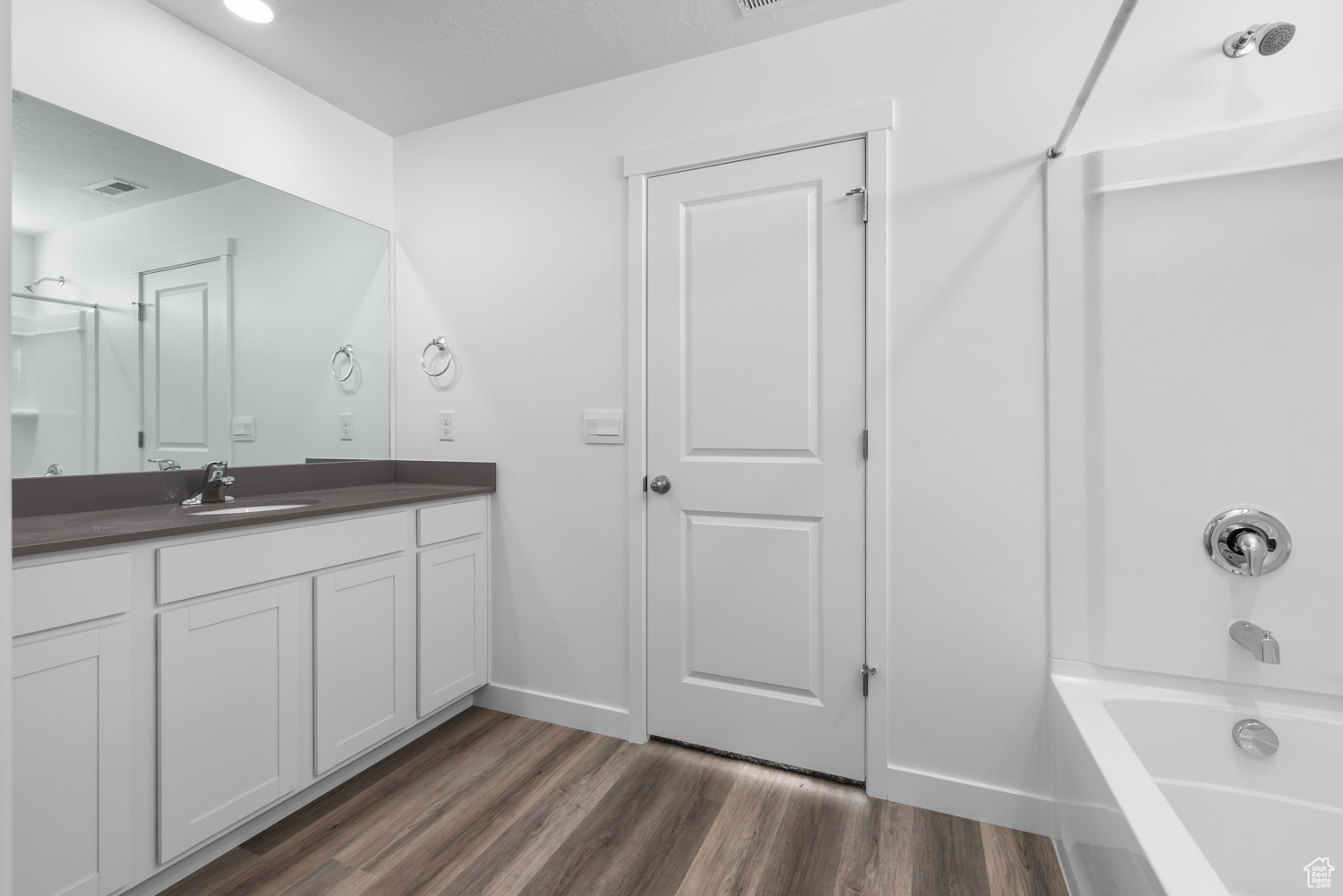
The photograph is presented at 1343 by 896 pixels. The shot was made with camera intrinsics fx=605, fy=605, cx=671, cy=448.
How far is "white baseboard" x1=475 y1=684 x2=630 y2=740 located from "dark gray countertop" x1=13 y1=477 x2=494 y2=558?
32.1 inches

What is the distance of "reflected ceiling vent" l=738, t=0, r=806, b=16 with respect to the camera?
175 cm

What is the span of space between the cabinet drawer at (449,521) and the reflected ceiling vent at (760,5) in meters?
1.86

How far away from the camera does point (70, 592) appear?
4.00 feet

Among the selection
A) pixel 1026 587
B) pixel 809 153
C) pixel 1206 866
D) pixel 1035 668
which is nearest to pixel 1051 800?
pixel 1035 668

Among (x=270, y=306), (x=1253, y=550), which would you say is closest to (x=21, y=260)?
(x=270, y=306)

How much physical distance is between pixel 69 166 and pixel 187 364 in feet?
1.90

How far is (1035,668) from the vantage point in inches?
64.6

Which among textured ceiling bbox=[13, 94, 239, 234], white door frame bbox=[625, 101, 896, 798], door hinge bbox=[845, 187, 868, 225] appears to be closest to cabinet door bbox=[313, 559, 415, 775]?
textured ceiling bbox=[13, 94, 239, 234]

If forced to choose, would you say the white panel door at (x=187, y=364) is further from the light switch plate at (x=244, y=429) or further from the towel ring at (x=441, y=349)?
the towel ring at (x=441, y=349)

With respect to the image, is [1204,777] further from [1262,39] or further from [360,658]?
[360,658]

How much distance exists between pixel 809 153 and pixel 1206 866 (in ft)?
6.08

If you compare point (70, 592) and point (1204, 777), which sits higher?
point (70, 592)

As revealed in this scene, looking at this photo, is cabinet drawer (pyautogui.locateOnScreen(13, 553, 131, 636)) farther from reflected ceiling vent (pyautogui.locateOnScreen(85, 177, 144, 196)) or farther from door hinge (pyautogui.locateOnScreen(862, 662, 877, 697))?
door hinge (pyautogui.locateOnScreen(862, 662, 877, 697))

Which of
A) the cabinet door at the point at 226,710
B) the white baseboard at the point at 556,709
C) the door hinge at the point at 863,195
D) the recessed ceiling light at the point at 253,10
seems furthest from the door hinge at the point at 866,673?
the recessed ceiling light at the point at 253,10
